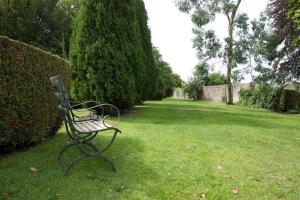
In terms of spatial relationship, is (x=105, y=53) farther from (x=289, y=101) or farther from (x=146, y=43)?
(x=289, y=101)

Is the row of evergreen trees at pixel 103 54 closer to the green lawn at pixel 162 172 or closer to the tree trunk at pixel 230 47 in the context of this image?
the green lawn at pixel 162 172

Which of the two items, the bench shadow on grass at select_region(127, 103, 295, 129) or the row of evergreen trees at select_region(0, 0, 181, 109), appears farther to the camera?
the row of evergreen trees at select_region(0, 0, 181, 109)

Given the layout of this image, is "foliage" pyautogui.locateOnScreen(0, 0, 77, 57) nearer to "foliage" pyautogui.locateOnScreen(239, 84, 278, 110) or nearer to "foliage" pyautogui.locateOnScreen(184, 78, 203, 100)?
"foliage" pyautogui.locateOnScreen(239, 84, 278, 110)

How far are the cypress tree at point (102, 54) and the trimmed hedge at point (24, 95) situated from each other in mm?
4045

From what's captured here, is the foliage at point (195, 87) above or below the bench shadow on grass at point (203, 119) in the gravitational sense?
above

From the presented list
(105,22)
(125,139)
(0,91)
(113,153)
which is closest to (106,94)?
(105,22)

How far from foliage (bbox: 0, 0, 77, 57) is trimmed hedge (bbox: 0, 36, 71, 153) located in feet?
64.8

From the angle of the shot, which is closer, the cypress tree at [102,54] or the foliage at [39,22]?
the cypress tree at [102,54]

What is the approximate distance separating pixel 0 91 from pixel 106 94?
5.95 meters

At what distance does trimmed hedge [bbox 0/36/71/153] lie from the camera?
4.15 m

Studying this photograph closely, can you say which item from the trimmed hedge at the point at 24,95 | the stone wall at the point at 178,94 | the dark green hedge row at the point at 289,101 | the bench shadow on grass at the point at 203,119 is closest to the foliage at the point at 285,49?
the dark green hedge row at the point at 289,101

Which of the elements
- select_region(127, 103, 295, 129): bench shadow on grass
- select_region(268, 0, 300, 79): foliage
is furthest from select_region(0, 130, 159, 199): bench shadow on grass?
select_region(268, 0, 300, 79): foliage

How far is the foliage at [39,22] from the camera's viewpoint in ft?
79.7

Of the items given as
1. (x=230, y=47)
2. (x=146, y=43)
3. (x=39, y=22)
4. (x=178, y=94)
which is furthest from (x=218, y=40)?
(x=178, y=94)
